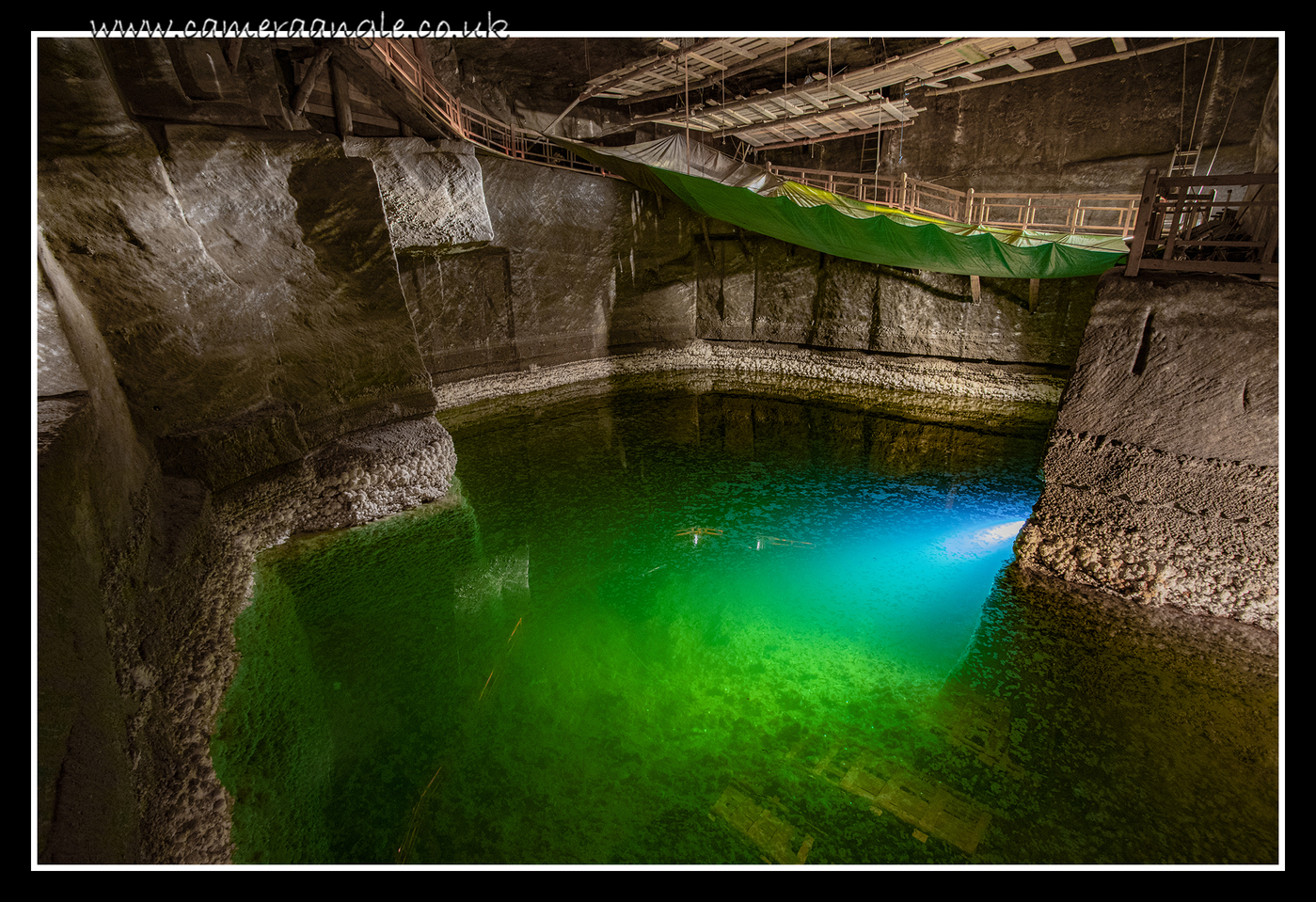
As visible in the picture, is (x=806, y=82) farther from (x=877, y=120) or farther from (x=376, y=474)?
(x=376, y=474)

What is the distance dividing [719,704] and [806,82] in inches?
313

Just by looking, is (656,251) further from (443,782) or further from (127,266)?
(443,782)

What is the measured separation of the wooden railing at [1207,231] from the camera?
113 inches

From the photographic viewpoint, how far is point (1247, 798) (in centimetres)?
223

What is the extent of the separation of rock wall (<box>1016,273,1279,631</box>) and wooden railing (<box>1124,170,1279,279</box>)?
0.08m

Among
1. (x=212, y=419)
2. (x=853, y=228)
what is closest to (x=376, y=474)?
(x=212, y=419)

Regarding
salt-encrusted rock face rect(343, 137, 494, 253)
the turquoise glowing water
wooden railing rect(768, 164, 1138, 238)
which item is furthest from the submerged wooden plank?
wooden railing rect(768, 164, 1138, 238)

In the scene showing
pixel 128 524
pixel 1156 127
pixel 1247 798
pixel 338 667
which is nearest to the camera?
pixel 1247 798

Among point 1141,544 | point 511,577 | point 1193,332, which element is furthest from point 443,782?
point 1193,332

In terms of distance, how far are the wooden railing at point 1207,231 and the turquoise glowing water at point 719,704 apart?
1836 mm

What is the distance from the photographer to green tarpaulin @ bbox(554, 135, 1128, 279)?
19.8 ft

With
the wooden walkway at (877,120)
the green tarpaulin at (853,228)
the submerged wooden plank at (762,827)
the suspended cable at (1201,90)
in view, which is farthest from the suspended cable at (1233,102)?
the submerged wooden plank at (762,827)

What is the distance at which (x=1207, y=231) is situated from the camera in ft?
10.7

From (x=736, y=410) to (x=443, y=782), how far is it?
18.7ft
